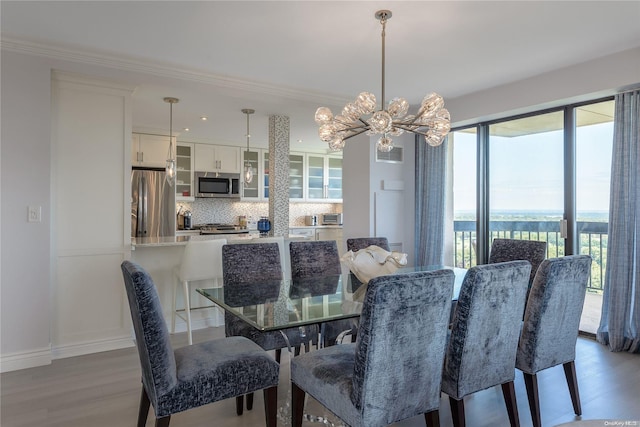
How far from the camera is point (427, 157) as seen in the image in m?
4.88

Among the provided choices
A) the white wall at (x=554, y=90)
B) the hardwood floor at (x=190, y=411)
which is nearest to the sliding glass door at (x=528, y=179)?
the white wall at (x=554, y=90)

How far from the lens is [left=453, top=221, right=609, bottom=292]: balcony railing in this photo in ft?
12.0

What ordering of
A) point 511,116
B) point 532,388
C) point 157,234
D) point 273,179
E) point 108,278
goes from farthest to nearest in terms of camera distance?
point 157,234, point 273,179, point 511,116, point 108,278, point 532,388

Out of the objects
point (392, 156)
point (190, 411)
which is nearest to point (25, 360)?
point (190, 411)

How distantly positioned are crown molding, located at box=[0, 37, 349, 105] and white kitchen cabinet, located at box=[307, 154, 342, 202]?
3.31m

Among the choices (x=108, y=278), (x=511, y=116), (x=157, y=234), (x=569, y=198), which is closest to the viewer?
(x=108, y=278)

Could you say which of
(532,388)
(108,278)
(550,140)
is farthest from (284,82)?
(532,388)

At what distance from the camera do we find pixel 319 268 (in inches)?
124

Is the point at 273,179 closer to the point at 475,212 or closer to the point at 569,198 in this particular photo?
the point at 475,212

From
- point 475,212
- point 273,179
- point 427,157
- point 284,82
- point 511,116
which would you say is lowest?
point 475,212

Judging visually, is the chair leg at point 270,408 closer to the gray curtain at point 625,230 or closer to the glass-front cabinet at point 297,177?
the gray curtain at point 625,230

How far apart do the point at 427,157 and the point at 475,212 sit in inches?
35.4

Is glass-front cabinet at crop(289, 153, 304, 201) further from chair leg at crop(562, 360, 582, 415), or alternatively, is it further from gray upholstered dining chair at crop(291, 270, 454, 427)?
gray upholstered dining chair at crop(291, 270, 454, 427)

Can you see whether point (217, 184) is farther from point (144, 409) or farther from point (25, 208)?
point (144, 409)
